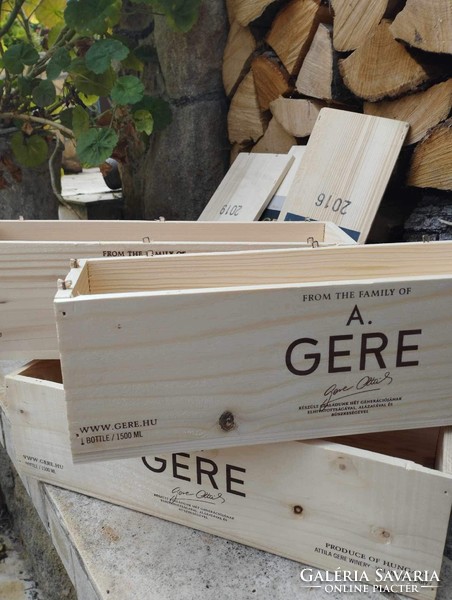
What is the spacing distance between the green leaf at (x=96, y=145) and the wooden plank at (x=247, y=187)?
347mm

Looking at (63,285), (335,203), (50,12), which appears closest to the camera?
(63,285)

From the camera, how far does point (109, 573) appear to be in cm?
84

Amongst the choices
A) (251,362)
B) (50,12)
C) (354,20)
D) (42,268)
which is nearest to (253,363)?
(251,362)

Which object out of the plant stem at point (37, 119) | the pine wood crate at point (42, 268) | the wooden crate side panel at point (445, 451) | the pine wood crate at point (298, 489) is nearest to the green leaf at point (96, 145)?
the plant stem at point (37, 119)

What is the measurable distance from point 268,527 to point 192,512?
0.12m

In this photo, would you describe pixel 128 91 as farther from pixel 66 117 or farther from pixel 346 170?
pixel 346 170

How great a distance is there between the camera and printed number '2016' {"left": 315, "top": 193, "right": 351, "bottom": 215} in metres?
1.53

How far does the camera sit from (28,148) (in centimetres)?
188

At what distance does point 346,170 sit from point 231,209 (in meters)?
0.40

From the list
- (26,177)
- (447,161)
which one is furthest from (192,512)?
(26,177)

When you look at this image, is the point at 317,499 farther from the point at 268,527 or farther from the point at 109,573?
the point at 109,573

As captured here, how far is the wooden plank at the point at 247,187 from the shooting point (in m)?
1.77
